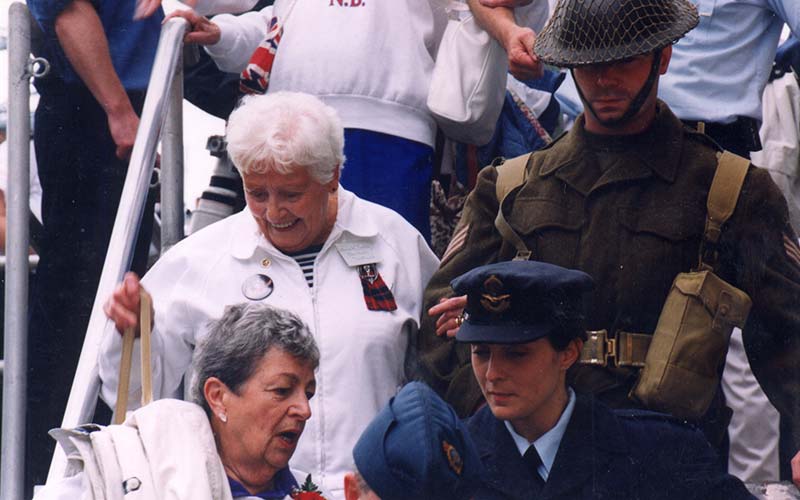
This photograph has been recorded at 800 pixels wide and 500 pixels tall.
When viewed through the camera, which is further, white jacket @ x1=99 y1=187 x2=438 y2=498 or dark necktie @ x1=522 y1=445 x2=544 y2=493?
white jacket @ x1=99 y1=187 x2=438 y2=498

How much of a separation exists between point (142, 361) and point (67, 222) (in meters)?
1.73

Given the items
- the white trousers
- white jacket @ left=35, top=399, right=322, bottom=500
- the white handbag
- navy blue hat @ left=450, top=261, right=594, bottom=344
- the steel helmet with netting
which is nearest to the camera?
white jacket @ left=35, top=399, right=322, bottom=500

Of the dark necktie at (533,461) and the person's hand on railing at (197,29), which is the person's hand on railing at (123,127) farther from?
the dark necktie at (533,461)

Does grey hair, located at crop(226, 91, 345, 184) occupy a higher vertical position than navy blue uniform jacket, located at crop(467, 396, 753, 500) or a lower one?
higher

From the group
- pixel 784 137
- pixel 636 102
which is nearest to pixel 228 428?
pixel 636 102

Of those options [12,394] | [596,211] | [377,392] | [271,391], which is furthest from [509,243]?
[12,394]

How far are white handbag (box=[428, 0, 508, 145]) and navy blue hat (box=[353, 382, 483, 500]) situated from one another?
7.30ft

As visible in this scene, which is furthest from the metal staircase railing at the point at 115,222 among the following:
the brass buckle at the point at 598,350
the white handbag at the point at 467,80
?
the brass buckle at the point at 598,350

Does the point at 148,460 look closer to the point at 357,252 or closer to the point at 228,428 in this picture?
the point at 228,428

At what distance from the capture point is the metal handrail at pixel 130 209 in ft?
15.9

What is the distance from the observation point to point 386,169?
592cm

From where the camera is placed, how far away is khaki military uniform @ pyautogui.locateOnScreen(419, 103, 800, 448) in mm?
4695

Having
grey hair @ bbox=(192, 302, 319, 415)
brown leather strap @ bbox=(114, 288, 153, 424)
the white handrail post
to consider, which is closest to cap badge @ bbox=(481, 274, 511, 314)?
grey hair @ bbox=(192, 302, 319, 415)

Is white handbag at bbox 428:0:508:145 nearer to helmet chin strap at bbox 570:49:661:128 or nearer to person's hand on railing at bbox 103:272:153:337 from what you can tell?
helmet chin strap at bbox 570:49:661:128
